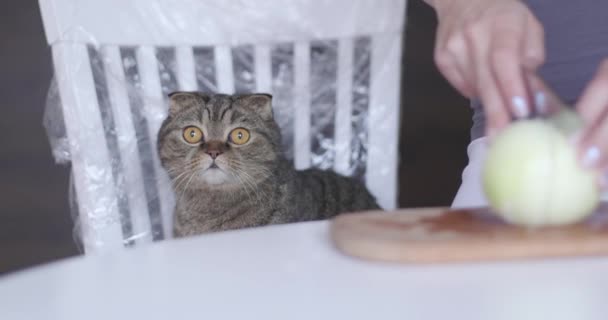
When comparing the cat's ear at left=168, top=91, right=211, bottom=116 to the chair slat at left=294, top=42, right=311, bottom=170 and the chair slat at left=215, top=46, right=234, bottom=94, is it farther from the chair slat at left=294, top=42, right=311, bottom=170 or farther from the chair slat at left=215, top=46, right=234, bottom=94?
the chair slat at left=294, top=42, right=311, bottom=170

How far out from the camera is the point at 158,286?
19.4 inches

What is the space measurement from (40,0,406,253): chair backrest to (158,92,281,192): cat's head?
40 mm

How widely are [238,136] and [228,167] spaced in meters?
0.07

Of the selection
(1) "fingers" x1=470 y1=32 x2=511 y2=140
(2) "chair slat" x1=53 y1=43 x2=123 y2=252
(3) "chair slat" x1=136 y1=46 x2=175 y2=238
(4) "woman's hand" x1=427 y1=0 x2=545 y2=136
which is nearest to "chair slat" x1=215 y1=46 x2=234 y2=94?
(3) "chair slat" x1=136 y1=46 x2=175 y2=238

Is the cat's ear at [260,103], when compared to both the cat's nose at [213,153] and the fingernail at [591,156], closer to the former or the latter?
the cat's nose at [213,153]

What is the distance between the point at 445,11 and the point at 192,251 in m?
0.43

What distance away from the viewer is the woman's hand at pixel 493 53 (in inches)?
22.9

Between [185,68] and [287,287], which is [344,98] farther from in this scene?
[287,287]

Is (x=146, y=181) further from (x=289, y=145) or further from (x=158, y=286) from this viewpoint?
(x=158, y=286)

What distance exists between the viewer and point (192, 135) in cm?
125

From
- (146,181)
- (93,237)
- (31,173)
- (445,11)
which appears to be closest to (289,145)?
(146,181)

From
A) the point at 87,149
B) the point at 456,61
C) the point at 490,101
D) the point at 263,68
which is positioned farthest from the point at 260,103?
Result: the point at 490,101

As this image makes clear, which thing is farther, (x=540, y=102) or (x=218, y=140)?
(x=218, y=140)

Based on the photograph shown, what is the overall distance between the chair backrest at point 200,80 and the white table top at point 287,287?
555 millimetres
